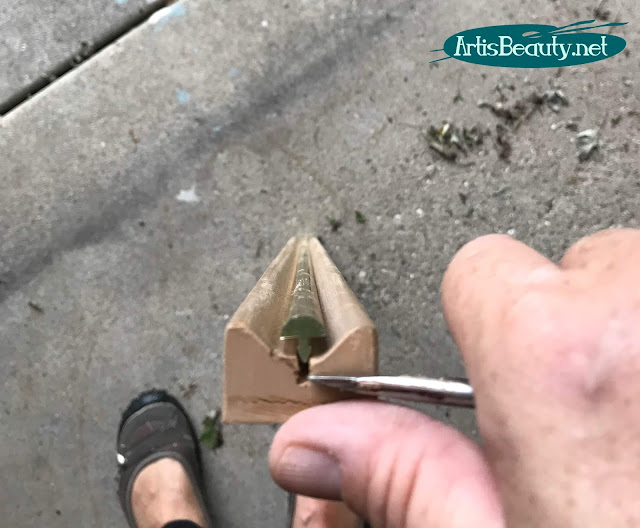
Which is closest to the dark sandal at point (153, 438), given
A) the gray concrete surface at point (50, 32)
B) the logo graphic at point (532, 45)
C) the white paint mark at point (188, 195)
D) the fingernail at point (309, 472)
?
the white paint mark at point (188, 195)

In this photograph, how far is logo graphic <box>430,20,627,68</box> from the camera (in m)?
1.59

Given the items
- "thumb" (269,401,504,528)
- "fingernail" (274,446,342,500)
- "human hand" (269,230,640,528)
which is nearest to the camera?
"human hand" (269,230,640,528)

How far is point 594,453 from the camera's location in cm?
40

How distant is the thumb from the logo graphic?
138 cm

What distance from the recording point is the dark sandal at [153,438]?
152 cm

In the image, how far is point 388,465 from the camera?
58cm

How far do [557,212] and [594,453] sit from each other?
4.33 feet

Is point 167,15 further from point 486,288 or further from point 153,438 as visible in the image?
point 486,288

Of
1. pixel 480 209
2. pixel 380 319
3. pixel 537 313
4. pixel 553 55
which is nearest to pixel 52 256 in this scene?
pixel 380 319
